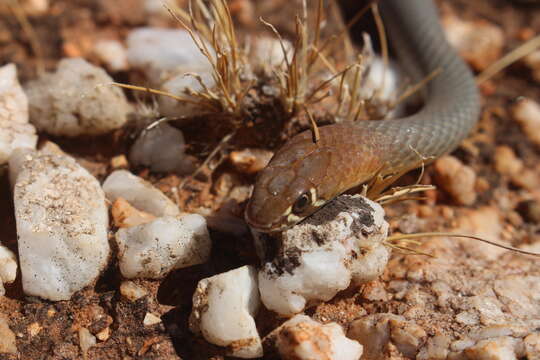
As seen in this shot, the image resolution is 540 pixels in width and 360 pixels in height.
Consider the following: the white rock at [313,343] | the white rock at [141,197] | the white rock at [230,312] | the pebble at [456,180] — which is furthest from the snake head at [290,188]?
the pebble at [456,180]

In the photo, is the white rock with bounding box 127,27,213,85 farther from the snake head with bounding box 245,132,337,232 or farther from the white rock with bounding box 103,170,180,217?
the snake head with bounding box 245,132,337,232

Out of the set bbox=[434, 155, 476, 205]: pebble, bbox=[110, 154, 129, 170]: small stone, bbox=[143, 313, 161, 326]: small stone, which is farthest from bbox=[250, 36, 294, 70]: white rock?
bbox=[143, 313, 161, 326]: small stone

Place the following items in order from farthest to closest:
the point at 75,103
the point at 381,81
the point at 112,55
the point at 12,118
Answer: the point at 381,81, the point at 112,55, the point at 75,103, the point at 12,118

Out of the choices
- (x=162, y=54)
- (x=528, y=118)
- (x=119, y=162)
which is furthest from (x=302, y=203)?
(x=528, y=118)

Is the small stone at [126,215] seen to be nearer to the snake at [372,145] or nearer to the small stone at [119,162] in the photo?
the small stone at [119,162]

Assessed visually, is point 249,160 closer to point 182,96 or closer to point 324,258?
point 182,96

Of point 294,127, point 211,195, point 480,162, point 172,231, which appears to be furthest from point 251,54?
point 480,162

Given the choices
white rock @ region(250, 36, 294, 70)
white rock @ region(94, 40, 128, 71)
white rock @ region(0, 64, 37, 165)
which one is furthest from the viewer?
white rock @ region(94, 40, 128, 71)
